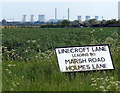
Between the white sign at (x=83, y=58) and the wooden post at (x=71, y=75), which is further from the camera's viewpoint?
the white sign at (x=83, y=58)

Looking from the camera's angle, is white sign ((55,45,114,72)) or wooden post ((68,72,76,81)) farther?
white sign ((55,45,114,72))

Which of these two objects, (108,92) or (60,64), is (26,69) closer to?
(60,64)

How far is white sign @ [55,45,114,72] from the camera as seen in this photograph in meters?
6.11

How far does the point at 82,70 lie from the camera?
6066 millimetres

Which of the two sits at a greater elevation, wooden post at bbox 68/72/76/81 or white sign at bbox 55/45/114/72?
white sign at bbox 55/45/114/72

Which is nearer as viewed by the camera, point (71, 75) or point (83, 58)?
point (71, 75)

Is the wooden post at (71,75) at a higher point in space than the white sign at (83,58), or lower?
lower

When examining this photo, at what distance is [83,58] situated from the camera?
6.23 metres

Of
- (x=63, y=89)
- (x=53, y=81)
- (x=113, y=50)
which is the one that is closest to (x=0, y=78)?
(x=53, y=81)

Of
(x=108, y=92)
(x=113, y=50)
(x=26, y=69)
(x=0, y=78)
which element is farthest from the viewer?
(x=113, y=50)

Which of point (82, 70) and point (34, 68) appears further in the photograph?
point (34, 68)

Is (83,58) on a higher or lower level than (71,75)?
higher

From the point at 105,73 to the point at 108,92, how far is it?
4.18 feet

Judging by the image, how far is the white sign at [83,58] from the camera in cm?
611
